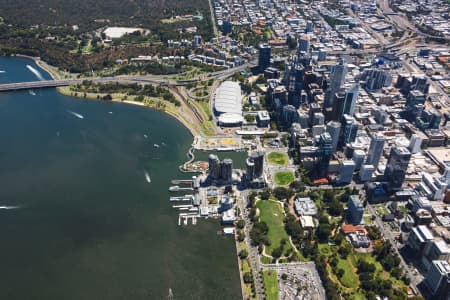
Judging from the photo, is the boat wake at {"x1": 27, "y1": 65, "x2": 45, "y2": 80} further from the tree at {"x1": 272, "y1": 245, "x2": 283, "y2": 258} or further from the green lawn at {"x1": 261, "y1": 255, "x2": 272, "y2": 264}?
the tree at {"x1": 272, "y1": 245, "x2": 283, "y2": 258}

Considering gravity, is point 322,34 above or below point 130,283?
above

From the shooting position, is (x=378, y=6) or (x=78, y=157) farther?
(x=378, y=6)

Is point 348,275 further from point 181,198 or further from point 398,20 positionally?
point 398,20

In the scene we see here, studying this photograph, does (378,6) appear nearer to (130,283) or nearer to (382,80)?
(382,80)

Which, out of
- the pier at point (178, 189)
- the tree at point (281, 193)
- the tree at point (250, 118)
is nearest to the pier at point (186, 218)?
the pier at point (178, 189)

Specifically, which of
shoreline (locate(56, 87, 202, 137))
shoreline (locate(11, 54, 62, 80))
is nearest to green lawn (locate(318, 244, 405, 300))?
shoreline (locate(56, 87, 202, 137))

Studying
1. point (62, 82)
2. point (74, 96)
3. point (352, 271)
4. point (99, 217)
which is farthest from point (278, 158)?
point (62, 82)

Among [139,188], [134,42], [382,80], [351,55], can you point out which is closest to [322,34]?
[351,55]
